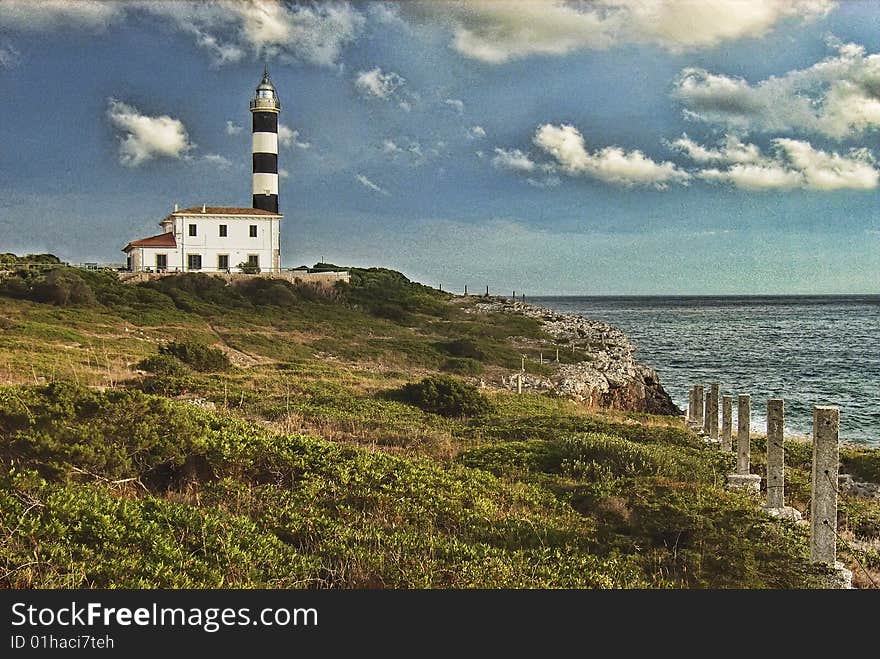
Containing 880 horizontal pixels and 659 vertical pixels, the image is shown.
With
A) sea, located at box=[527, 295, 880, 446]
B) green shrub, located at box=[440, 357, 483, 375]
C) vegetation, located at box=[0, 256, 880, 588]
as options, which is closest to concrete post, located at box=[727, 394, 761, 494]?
vegetation, located at box=[0, 256, 880, 588]

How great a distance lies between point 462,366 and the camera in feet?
107

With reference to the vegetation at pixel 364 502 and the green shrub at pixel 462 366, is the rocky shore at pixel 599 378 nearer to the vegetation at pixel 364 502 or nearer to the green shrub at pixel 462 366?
the green shrub at pixel 462 366

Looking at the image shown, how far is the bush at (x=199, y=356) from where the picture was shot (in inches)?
906

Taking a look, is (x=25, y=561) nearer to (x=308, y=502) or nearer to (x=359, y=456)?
(x=308, y=502)

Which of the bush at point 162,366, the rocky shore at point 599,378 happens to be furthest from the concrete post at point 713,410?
the rocky shore at point 599,378

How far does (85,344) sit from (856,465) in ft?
77.1

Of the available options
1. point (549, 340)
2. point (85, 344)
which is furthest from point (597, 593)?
point (549, 340)

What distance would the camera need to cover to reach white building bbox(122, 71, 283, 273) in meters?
54.7

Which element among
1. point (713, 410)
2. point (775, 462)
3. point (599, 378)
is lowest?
point (599, 378)

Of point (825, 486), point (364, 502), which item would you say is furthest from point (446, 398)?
point (825, 486)

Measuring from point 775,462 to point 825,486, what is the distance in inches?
74.1

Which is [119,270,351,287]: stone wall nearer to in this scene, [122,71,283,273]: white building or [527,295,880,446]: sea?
[122,71,283,273]: white building

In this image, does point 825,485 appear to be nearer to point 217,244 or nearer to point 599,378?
point 599,378

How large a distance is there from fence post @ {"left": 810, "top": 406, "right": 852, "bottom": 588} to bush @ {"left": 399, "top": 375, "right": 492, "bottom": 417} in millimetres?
11087
